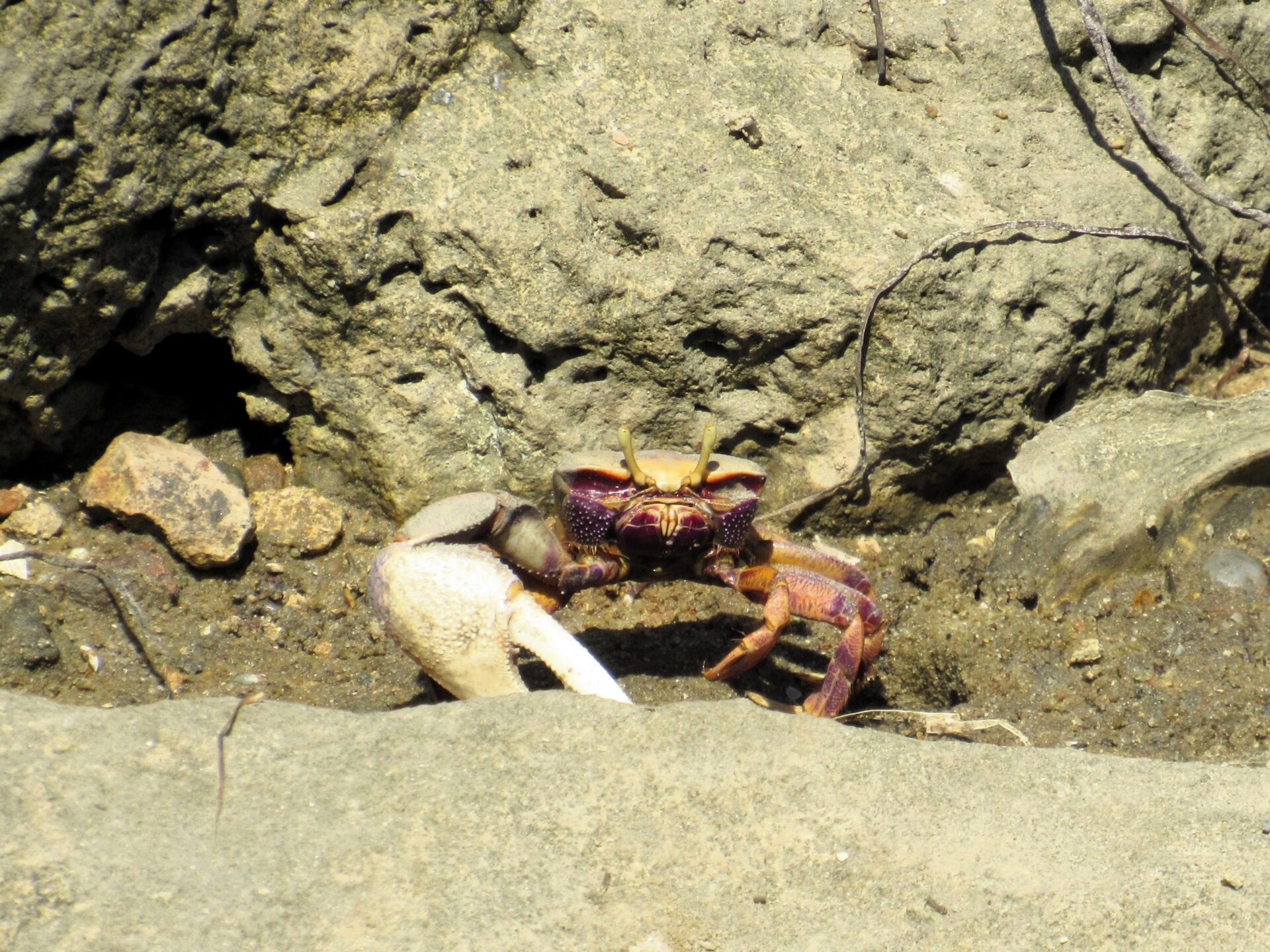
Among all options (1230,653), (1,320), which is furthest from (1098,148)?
(1,320)

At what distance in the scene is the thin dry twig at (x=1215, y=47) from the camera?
363 centimetres

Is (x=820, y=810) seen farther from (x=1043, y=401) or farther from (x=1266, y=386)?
(x=1266, y=386)

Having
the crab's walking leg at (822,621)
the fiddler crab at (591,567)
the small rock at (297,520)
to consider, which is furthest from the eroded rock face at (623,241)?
the crab's walking leg at (822,621)

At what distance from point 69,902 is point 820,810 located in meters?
1.19

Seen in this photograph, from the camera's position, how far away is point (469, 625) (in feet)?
8.33

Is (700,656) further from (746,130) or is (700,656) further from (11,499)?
(11,499)

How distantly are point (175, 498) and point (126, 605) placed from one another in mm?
325

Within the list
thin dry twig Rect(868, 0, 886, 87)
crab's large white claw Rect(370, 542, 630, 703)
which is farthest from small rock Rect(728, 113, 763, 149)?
crab's large white claw Rect(370, 542, 630, 703)

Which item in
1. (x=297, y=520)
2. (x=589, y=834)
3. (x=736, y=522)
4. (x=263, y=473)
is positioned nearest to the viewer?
(x=589, y=834)

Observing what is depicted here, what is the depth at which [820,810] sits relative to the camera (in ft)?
6.76

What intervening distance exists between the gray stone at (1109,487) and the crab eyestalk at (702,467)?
99 cm

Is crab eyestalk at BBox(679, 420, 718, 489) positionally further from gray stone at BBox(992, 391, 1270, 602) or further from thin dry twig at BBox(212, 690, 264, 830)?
thin dry twig at BBox(212, 690, 264, 830)

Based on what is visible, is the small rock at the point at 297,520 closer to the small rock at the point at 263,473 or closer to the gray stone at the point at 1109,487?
the small rock at the point at 263,473

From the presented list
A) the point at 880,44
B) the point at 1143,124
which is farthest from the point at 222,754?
the point at 1143,124
